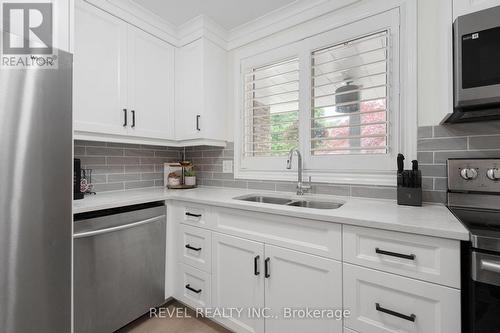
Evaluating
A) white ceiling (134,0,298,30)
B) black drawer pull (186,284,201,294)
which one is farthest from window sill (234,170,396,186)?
white ceiling (134,0,298,30)

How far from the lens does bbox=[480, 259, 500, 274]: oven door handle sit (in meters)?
0.77

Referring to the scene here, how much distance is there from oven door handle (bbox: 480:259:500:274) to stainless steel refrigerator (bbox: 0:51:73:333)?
5.24ft

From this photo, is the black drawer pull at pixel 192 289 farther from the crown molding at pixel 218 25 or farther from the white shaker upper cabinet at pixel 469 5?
the white shaker upper cabinet at pixel 469 5

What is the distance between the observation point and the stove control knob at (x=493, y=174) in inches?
45.2

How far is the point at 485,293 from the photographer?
789 millimetres

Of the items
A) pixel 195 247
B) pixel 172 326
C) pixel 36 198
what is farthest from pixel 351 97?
pixel 172 326

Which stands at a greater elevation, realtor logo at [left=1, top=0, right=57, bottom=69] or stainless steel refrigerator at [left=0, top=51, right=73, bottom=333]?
realtor logo at [left=1, top=0, right=57, bottom=69]

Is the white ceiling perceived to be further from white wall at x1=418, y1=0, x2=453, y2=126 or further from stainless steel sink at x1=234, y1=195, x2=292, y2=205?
stainless steel sink at x1=234, y1=195, x2=292, y2=205

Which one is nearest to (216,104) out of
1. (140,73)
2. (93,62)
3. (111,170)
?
(140,73)

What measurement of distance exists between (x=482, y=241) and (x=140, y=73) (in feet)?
7.38

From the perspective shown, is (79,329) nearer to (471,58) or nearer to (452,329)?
(452,329)

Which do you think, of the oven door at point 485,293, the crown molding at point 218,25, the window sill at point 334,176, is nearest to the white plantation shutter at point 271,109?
the window sill at point 334,176

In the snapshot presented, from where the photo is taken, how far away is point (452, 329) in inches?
34.8

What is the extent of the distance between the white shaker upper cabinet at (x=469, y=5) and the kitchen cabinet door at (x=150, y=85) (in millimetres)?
1973
